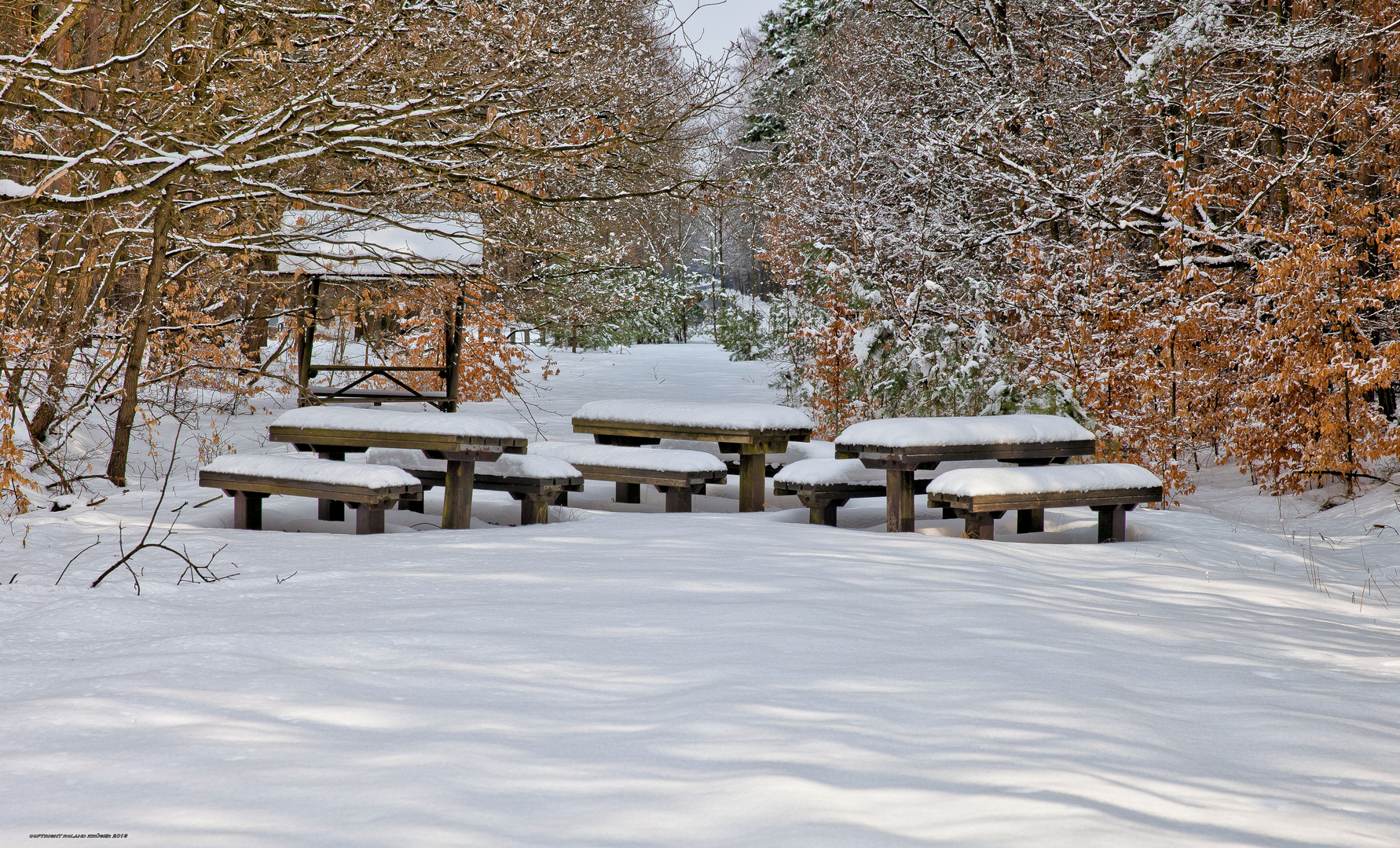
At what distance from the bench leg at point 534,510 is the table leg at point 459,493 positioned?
0.44m

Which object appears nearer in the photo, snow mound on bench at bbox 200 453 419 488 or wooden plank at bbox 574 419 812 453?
snow mound on bench at bbox 200 453 419 488

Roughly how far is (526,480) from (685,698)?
13.1 ft

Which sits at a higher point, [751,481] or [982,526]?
[751,481]

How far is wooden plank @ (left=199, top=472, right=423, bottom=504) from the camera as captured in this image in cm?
557

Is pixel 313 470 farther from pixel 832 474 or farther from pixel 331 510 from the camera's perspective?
pixel 832 474

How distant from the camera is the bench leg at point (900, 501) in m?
6.13

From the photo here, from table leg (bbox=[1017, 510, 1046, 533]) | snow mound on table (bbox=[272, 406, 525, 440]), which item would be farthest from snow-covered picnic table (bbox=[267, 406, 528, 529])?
table leg (bbox=[1017, 510, 1046, 533])

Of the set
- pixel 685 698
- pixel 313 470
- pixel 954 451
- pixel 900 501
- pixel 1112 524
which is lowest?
pixel 685 698

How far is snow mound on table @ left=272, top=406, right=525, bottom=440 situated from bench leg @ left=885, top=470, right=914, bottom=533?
91.9 inches

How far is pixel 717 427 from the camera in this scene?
7.08 m

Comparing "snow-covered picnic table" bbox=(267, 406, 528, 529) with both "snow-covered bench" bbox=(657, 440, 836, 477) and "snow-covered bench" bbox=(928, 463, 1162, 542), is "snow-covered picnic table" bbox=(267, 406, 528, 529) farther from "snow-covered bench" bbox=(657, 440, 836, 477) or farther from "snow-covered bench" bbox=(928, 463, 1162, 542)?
"snow-covered bench" bbox=(928, 463, 1162, 542)

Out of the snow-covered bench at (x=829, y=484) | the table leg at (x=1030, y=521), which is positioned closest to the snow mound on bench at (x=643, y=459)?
the snow-covered bench at (x=829, y=484)

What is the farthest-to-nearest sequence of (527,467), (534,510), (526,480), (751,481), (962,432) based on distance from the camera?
(751,481) < (534,510) < (527,467) < (526,480) < (962,432)

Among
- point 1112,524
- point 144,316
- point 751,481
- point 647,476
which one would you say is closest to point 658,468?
point 647,476
